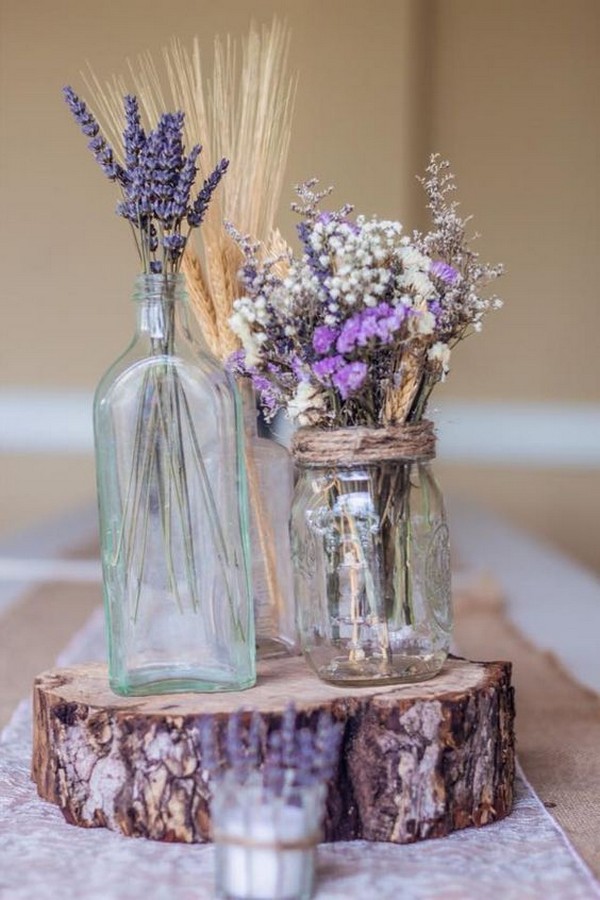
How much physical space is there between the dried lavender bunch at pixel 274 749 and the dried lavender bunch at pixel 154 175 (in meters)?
0.45

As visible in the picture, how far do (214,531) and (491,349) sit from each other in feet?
14.7

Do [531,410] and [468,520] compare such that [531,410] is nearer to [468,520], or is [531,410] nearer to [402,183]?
[402,183]

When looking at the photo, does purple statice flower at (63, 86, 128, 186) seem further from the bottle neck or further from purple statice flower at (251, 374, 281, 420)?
purple statice flower at (251, 374, 281, 420)

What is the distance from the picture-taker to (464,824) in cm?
127

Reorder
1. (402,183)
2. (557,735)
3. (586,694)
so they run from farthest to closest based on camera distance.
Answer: (402,183)
(586,694)
(557,735)

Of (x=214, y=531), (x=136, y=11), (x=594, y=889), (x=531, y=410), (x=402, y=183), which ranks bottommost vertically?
(x=594, y=889)

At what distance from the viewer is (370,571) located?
1281 mm

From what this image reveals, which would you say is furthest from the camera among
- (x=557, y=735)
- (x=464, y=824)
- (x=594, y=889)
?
(x=557, y=735)

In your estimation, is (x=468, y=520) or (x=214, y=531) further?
(x=468, y=520)

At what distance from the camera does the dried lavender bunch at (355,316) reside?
1.21 m

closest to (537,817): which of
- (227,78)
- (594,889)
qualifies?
(594,889)

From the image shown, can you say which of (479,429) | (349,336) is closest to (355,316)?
(349,336)

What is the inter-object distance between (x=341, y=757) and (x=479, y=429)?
4.66m

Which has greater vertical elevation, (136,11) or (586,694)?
(136,11)
